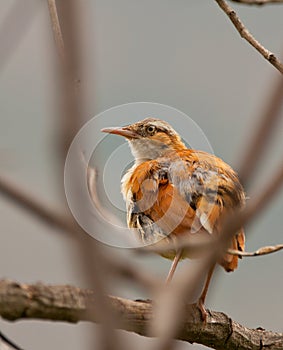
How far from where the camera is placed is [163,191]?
3553mm

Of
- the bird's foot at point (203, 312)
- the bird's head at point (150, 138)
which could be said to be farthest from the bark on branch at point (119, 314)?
the bird's head at point (150, 138)

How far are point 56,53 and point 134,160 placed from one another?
3.55m

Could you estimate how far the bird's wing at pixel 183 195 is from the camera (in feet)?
10.7

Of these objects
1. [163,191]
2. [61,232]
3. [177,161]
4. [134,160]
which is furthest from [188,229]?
[61,232]

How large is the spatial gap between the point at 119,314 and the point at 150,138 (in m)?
2.47

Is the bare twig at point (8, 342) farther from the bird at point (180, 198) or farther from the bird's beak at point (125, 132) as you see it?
the bird's beak at point (125, 132)

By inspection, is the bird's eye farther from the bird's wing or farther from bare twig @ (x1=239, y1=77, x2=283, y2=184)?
bare twig @ (x1=239, y1=77, x2=283, y2=184)

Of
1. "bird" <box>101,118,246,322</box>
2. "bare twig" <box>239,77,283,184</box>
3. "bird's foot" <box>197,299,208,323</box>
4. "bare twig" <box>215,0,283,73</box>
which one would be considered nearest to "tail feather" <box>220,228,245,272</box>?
"bird" <box>101,118,246,322</box>

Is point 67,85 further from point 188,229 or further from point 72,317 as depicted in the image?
point 188,229

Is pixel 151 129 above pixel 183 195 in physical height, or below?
above

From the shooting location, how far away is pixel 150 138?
4.75 meters

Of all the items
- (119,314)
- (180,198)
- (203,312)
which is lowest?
(203,312)

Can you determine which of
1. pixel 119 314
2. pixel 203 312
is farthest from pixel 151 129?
pixel 119 314

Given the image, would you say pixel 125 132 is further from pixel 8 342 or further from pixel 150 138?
pixel 8 342
